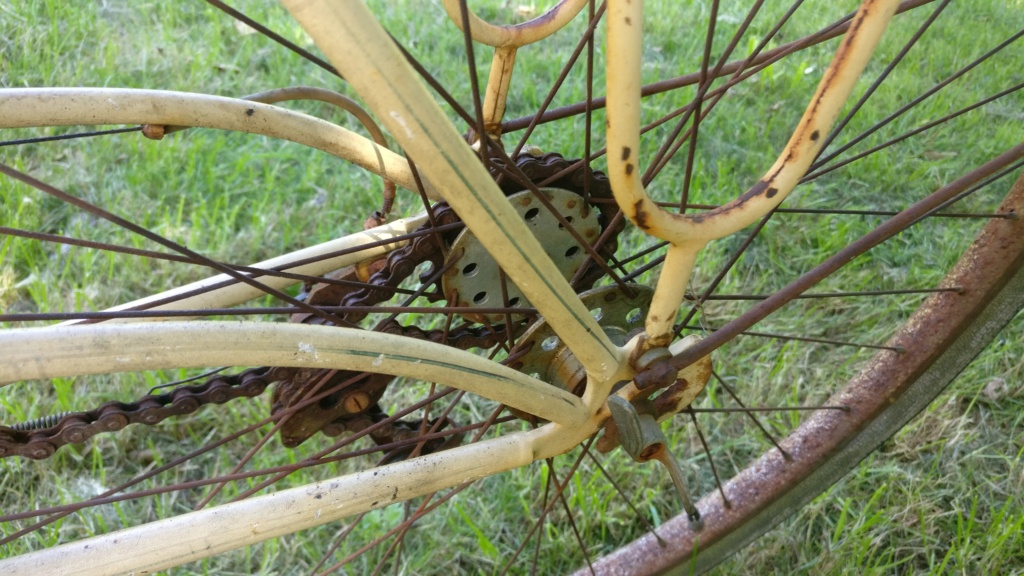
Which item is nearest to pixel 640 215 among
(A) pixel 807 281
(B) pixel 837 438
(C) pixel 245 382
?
(A) pixel 807 281

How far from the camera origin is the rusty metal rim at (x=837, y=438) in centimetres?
126

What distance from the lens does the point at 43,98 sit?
3.11 feet

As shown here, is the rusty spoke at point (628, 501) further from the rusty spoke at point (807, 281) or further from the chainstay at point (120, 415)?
the chainstay at point (120, 415)

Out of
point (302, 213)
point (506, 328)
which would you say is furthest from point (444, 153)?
point (302, 213)

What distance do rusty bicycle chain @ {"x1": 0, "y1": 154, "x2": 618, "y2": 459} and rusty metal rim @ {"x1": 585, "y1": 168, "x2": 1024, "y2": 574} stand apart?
481 millimetres

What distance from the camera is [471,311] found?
3.48ft

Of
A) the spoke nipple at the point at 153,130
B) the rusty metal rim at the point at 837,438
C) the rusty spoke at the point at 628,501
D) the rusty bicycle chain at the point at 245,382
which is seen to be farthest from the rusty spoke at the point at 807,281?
the spoke nipple at the point at 153,130

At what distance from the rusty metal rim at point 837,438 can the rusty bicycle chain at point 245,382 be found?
48 centimetres

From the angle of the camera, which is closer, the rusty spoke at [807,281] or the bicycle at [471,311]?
the bicycle at [471,311]

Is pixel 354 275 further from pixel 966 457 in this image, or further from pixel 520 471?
pixel 966 457

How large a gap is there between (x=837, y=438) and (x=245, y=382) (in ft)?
2.91

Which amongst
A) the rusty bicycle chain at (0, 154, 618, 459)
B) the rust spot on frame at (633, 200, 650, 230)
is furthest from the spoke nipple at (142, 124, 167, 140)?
the rust spot on frame at (633, 200, 650, 230)

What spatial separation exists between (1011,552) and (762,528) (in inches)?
16.0

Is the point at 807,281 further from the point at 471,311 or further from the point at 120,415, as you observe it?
the point at 120,415
